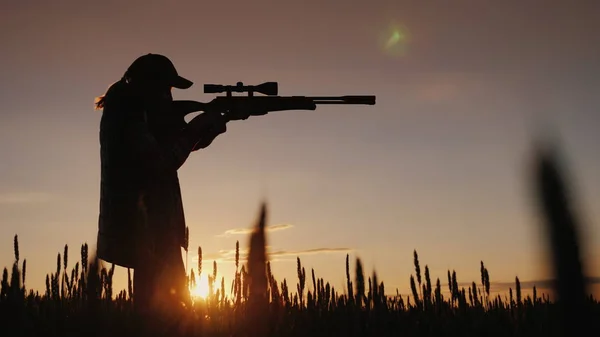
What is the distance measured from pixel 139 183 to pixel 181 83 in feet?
3.29

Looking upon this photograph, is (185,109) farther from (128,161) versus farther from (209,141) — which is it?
(128,161)

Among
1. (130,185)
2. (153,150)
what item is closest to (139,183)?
(130,185)

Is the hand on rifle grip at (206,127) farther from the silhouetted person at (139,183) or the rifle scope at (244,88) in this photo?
the rifle scope at (244,88)

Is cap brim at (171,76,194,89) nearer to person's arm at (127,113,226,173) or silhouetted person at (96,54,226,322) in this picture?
silhouetted person at (96,54,226,322)

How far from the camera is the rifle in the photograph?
18.8 ft

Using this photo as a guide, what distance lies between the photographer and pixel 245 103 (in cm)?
620

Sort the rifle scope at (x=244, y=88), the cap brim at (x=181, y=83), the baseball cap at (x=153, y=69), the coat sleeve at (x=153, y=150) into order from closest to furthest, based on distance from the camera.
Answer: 1. the coat sleeve at (x=153, y=150)
2. the baseball cap at (x=153, y=69)
3. the cap brim at (x=181, y=83)
4. the rifle scope at (x=244, y=88)

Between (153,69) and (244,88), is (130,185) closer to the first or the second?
(153,69)

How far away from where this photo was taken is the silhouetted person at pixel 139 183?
4648 millimetres

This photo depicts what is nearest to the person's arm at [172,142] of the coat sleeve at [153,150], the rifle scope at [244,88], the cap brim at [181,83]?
the coat sleeve at [153,150]

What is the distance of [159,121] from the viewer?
523 cm

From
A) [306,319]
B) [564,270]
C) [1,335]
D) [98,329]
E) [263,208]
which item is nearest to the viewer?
[564,270]

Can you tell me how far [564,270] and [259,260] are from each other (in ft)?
4.86

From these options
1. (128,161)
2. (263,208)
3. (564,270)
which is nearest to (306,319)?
(128,161)
